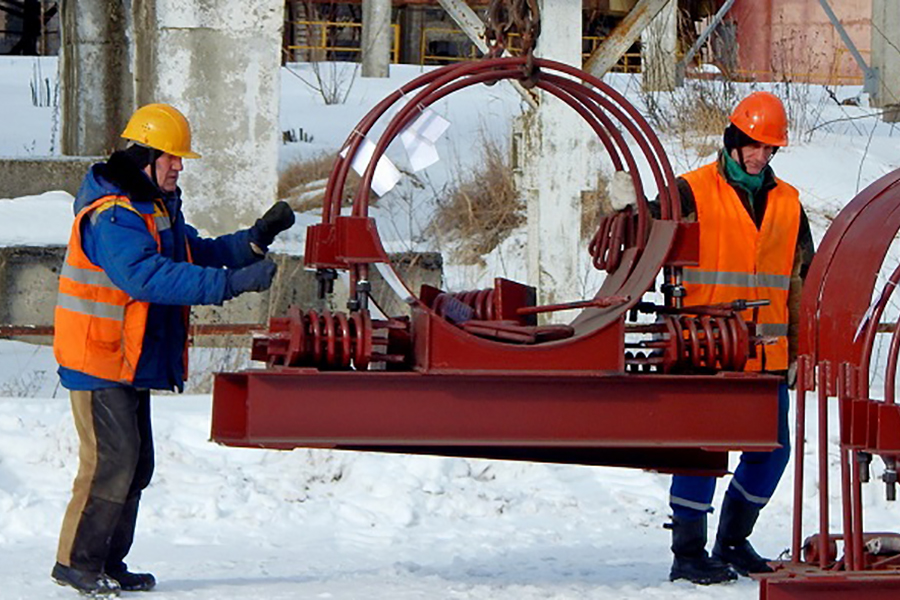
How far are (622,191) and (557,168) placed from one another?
5.22m

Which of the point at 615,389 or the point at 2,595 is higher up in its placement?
the point at 615,389

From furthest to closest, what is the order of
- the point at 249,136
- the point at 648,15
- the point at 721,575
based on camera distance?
the point at 648,15 → the point at 249,136 → the point at 721,575

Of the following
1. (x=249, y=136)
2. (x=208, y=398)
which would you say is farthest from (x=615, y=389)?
(x=249, y=136)

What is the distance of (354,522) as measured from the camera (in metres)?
7.59

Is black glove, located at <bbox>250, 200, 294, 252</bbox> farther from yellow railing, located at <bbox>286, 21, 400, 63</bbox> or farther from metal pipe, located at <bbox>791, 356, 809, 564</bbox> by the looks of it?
yellow railing, located at <bbox>286, 21, 400, 63</bbox>

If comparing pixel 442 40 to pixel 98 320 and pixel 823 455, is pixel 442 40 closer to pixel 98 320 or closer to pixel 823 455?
pixel 98 320

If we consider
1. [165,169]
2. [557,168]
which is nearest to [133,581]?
[165,169]

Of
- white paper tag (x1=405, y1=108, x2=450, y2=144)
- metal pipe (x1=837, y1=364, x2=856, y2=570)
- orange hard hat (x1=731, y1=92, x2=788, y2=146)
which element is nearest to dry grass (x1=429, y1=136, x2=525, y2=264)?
orange hard hat (x1=731, y1=92, x2=788, y2=146)

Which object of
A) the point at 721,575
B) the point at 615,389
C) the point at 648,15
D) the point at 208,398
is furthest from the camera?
the point at 648,15

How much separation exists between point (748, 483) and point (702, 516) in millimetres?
243

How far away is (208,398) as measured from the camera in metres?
9.24

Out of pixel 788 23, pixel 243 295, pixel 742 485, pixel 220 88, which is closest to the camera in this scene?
pixel 742 485

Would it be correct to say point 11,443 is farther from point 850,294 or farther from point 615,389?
point 850,294

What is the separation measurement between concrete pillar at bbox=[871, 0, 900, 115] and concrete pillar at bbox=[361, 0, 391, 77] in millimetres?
8460
